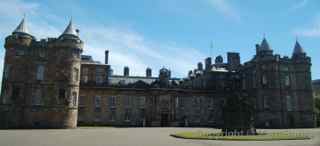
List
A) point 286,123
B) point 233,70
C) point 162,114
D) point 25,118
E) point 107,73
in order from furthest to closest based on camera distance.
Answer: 1. point 233,70
2. point 107,73
3. point 162,114
4. point 286,123
5. point 25,118

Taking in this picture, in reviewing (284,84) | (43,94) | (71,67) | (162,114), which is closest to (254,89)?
(284,84)

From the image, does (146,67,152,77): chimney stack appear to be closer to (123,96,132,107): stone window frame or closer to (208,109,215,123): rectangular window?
(123,96,132,107): stone window frame

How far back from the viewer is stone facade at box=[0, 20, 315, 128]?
42.5 m

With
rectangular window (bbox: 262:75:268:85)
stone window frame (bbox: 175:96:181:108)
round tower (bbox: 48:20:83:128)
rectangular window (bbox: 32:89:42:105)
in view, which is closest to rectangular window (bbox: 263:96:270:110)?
rectangular window (bbox: 262:75:268:85)

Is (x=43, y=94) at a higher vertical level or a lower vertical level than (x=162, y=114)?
higher

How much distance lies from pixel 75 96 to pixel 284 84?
3581 cm

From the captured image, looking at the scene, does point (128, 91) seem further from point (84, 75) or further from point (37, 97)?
point (37, 97)

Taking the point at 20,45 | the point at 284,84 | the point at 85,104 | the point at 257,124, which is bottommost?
the point at 257,124

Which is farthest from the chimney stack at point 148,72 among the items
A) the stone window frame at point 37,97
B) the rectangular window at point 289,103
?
the rectangular window at point 289,103

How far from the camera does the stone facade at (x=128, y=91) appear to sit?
42500mm

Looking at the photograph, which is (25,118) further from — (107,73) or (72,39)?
(107,73)

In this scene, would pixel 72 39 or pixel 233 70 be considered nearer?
pixel 72 39

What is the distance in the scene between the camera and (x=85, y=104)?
5091cm

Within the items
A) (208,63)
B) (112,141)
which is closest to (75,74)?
(112,141)
